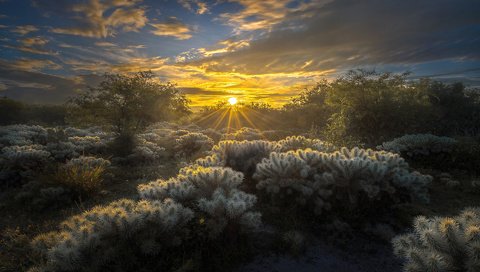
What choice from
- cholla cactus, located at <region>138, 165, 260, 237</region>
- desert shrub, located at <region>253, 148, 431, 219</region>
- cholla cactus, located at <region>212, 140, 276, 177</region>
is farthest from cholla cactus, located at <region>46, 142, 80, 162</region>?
desert shrub, located at <region>253, 148, 431, 219</region>

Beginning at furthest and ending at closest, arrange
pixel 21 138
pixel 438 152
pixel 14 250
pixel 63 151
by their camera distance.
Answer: pixel 21 138 → pixel 63 151 → pixel 438 152 → pixel 14 250

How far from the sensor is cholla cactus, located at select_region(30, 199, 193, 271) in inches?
189

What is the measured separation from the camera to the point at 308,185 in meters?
6.89

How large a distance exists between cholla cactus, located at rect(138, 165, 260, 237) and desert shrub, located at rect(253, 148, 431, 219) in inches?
34.5

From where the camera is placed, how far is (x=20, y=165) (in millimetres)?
12938

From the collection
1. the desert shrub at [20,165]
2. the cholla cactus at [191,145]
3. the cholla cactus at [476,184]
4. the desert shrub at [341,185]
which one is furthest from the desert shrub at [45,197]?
the cholla cactus at [476,184]

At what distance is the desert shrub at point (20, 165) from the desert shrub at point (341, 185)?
31.7 ft

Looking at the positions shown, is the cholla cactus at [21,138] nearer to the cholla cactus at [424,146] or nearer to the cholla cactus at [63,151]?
the cholla cactus at [63,151]

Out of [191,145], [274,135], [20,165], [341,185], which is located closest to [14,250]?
[341,185]

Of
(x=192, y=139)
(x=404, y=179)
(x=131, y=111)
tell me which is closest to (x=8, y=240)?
(x=404, y=179)

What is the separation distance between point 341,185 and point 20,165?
1233cm

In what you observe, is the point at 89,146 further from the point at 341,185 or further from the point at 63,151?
the point at 341,185

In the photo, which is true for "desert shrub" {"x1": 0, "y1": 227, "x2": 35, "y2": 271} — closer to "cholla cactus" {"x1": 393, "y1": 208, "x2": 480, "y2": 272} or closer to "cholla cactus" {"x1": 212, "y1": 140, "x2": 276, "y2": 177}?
"cholla cactus" {"x1": 212, "y1": 140, "x2": 276, "y2": 177}

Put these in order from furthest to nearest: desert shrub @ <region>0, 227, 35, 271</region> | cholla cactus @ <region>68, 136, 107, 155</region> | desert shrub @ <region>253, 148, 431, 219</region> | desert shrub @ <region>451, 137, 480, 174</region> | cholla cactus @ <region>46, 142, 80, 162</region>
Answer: cholla cactus @ <region>68, 136, 107, 155</region> < cholla cactus @ <region>46, 142, 80, 162</region> < desert shrub @ <region>451, 137, 480, 174</region> < desert shrub @ <region>253, 148, 431, 219</region> < desert shrub @ <region>0, 227, 35, 271</region>
